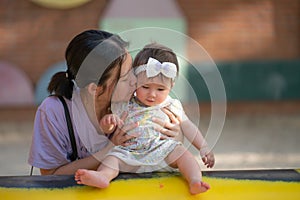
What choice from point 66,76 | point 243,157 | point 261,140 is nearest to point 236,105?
point 261,140

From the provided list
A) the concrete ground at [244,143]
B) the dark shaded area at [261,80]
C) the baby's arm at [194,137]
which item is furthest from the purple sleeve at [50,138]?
the dark shaded area at [261,80]

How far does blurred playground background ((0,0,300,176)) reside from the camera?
7.38 meters

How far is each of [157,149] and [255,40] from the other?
5.73 meters

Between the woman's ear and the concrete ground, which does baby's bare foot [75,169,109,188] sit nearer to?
the woman's ear

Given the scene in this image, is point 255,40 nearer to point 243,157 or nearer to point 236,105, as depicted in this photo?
point 236,105

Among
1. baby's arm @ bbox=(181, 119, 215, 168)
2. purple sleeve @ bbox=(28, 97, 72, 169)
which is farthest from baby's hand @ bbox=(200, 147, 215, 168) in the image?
purple sleeve @ bbox=(28, 97, 72, 169)

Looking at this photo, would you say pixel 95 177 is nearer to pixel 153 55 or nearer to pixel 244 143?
pixel 153 55

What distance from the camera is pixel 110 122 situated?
2328 millimetres

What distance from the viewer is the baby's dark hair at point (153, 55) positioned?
2.48 m

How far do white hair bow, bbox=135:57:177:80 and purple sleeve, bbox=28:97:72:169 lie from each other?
1.29 ft

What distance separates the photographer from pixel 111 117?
2328mm

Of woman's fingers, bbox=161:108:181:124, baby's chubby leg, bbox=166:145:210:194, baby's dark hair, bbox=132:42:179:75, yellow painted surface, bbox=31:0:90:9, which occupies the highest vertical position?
yellow painted surface, bbox=31:0:90:9

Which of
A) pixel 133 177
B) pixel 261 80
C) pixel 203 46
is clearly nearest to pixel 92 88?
pixel 133 177

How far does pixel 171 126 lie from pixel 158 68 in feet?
0.80
